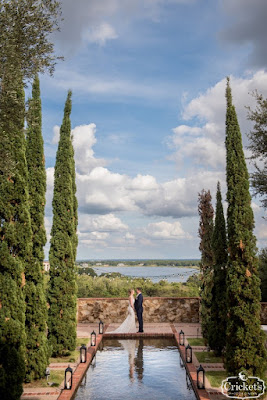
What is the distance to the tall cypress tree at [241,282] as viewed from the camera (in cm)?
935

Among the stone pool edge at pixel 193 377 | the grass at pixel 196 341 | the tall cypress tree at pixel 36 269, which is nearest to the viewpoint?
the stone pool edge at pixel 193 377

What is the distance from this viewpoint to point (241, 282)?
959 centimetres

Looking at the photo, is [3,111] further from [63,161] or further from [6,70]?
[63,161]

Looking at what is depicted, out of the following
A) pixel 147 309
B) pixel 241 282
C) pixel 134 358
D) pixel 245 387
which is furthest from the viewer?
pixel 147 309

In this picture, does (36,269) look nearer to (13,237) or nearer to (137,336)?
(13,237)

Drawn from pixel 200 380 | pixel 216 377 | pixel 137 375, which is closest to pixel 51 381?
pixel 137 375

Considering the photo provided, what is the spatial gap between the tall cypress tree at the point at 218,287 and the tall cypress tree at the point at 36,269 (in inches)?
222

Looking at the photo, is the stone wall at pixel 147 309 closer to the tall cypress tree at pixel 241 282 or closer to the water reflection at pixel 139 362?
the water reflection at pixel 139 362

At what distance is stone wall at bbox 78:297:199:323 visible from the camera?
20.7m

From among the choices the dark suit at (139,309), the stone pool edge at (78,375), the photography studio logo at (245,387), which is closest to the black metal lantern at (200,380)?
the photography studio logo at (245,387)

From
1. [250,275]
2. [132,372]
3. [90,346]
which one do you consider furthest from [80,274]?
[250,275]

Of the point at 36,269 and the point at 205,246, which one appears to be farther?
the point at 205,246

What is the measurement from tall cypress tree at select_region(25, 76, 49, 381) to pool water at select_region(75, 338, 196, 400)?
1.49 metres

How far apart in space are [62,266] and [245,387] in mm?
7608
